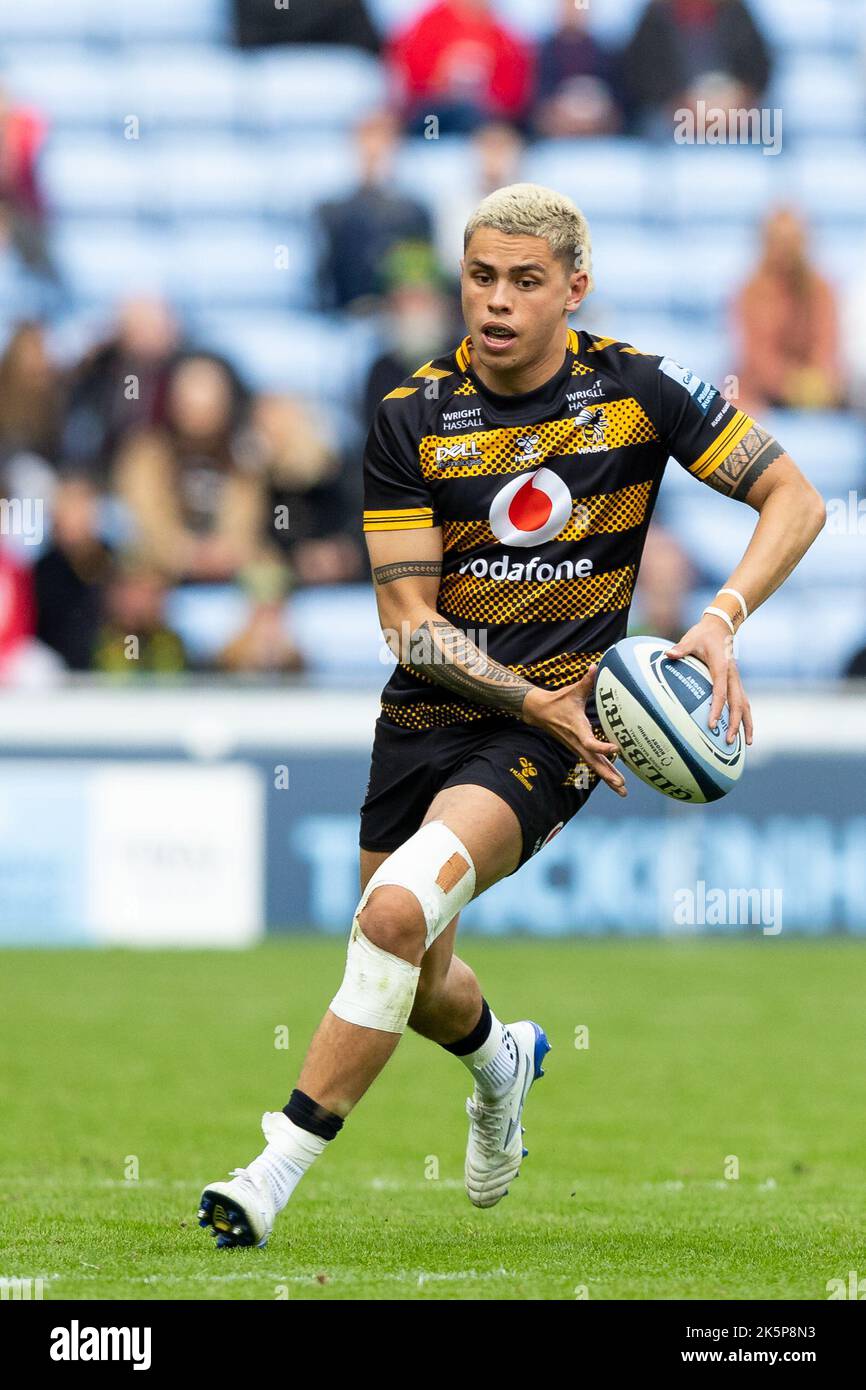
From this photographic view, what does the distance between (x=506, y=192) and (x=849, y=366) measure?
11.3m

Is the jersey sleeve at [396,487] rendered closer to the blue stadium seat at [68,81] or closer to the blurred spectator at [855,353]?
the blurred spectator at [855,353]

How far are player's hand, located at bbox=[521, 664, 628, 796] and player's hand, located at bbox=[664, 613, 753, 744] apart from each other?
27cm

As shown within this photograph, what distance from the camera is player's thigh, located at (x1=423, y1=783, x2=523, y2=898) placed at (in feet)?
18.3

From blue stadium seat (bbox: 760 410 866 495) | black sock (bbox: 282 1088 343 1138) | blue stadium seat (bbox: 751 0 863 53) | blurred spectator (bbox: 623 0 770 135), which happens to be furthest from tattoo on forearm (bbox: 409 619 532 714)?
blue stadium seat (bbox: 751 0 863 53)

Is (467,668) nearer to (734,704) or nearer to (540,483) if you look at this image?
(540,483)

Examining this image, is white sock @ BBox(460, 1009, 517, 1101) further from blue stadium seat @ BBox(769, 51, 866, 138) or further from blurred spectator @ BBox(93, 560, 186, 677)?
blue stadium seat @ BBox(769, 51, 866, 138)

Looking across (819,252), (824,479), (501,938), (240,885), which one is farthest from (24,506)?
(819,252)

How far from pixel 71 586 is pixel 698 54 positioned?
287 inches

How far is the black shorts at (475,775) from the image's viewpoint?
579 centimetres

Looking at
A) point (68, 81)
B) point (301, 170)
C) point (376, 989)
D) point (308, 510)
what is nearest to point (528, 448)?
point (376, 989)

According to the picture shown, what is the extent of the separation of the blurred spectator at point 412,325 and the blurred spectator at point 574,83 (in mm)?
2776

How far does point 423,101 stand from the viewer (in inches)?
714

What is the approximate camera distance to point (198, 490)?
1487cm

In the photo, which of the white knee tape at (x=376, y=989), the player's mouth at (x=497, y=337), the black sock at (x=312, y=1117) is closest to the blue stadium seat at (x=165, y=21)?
the player's mouth at (x=497, y=337)
